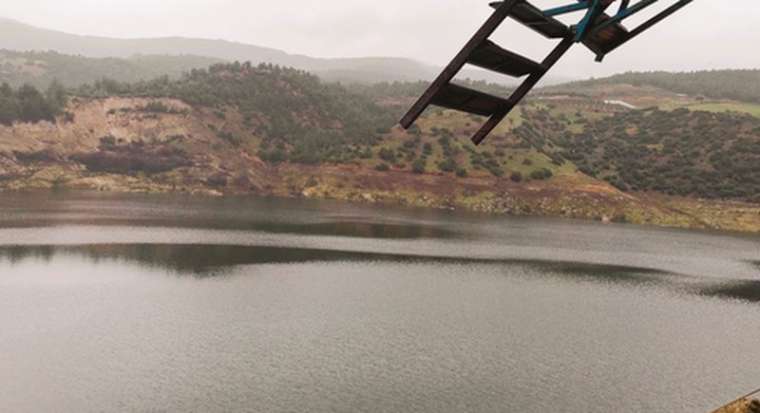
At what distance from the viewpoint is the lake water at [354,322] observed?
112 ft

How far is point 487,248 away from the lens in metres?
90.2

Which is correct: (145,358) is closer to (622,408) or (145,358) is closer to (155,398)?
(155,398)

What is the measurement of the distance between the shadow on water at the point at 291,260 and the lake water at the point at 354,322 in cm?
41

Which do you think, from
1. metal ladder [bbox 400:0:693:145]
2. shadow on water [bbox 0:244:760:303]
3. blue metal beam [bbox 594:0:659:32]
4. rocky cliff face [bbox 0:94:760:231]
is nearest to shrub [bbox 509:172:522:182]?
rocky cliff face [bbox 0:94:760:231]

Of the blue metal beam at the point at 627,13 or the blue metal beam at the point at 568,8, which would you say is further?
the blue metal beam at the point at 627,13

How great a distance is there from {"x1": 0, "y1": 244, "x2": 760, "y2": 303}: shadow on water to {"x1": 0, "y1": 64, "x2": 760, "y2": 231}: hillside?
242 ft

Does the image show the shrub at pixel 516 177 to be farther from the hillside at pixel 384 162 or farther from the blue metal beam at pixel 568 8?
the blue metal beam at pixel 568 8

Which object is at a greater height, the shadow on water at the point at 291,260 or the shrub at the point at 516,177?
the shrub at the point at 516,177

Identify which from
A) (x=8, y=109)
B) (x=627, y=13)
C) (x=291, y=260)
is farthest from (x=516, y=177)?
(x=627, y=13)

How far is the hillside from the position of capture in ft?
495

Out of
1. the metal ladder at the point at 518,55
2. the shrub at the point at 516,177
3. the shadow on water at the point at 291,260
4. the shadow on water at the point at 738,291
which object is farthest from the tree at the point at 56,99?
the metal ladder at the point at 518,55

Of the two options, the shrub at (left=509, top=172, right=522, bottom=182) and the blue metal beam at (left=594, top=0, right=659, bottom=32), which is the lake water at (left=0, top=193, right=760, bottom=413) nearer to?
the blue metal beam at (left=594, top=0, right=659, bottom=32)

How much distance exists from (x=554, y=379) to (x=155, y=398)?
2408 cm

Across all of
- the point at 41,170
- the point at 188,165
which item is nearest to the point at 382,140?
the point at 188,165
